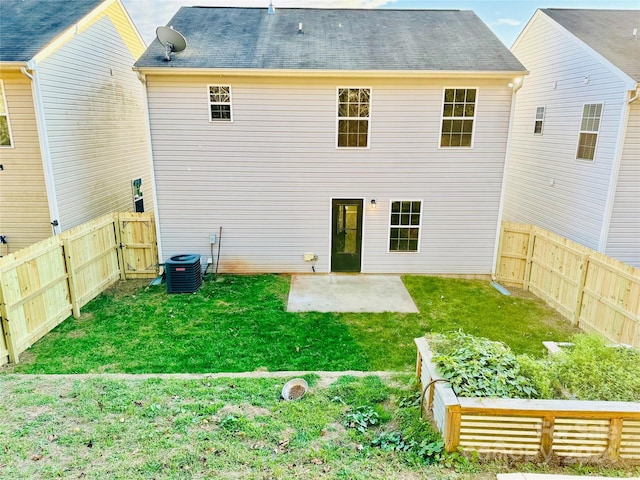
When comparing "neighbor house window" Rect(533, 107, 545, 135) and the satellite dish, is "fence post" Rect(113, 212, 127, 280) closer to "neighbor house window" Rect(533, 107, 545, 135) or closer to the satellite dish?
the satellite dish

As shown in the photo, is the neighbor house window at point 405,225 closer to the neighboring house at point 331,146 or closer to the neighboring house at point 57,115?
the neighboring house at point 331,146

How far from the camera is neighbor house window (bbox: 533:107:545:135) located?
38.7 ft

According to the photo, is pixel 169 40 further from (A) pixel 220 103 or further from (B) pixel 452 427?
(B) pixel 452 427

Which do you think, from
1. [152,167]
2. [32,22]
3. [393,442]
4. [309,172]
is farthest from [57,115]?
[393,442]

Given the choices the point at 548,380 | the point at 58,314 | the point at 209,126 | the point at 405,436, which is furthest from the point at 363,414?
the point at 209,126

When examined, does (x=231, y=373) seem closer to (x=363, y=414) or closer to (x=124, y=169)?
(x=363, y=414)

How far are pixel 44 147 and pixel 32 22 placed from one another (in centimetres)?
332

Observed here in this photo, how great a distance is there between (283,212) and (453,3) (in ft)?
30.8

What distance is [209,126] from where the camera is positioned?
9.55m

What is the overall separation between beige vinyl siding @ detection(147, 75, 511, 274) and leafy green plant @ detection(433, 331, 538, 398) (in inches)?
239

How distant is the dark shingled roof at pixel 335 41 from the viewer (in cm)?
923

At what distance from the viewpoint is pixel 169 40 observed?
9156 millimetres

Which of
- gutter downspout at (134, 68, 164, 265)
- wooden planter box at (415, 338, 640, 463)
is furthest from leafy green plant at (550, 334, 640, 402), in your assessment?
gutter downspout at (134, 68, 164, 265)

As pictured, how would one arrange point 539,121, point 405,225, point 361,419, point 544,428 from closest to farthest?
point 544,428
point 361,419
point 405,225
point 539,121
